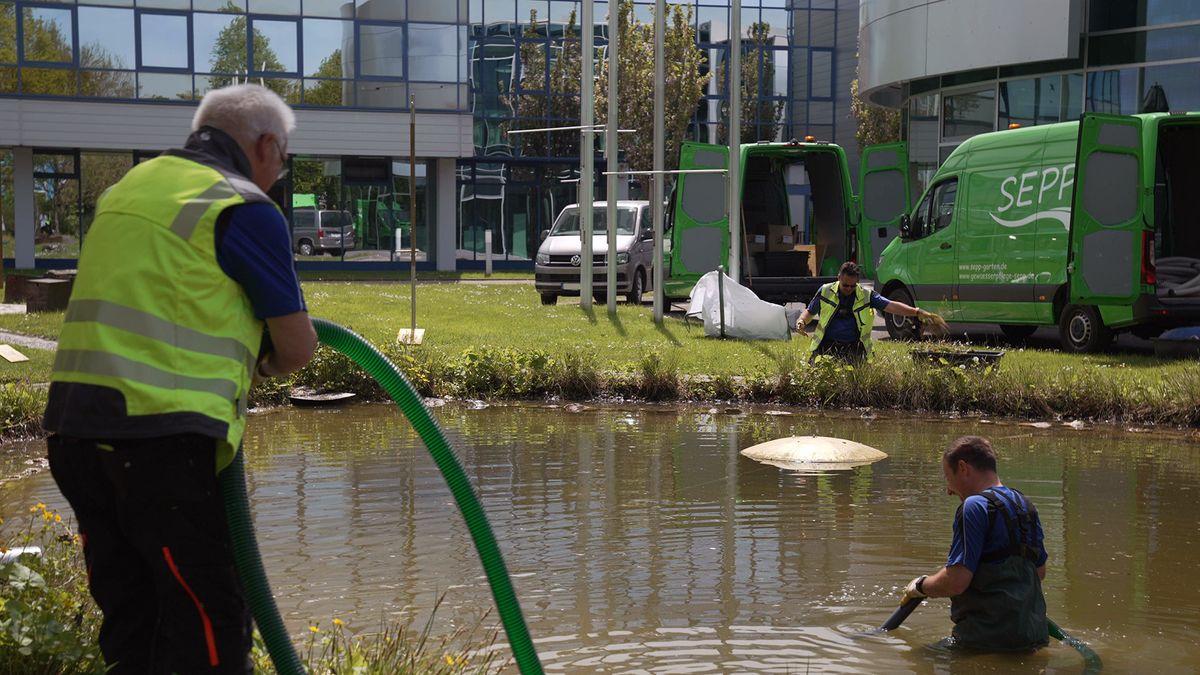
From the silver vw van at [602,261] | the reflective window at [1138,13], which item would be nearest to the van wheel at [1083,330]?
the reflective window at [1138,13]

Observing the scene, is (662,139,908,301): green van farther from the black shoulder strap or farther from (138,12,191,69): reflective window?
(138,12,191,69): reflective window

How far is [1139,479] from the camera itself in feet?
33.2

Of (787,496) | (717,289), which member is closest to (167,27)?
(717,289)

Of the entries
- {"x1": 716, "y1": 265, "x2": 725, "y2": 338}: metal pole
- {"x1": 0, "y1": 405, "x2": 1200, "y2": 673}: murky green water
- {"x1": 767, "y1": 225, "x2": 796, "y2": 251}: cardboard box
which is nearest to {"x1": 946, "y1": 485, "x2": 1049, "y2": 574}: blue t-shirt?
{"x1": 0, "y1": 405, "x2": 1200, "y2": 673}: murky green water

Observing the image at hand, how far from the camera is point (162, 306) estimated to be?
339 cm

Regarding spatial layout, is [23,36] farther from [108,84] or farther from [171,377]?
[171,377]

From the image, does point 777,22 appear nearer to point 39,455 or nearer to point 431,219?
point 431,219

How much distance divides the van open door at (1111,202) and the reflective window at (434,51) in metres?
26.7

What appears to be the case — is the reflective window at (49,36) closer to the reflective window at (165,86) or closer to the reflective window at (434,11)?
the reflective window at (165,86)

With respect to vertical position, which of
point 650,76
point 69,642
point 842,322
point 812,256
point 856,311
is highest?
point 650,76

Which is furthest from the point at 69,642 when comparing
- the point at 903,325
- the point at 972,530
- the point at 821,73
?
the point at 821,73

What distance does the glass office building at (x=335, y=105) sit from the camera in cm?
3728

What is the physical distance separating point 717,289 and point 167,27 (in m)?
24.6

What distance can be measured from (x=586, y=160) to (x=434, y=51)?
64.0 ft
